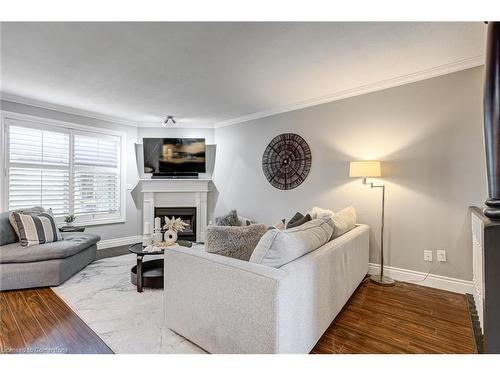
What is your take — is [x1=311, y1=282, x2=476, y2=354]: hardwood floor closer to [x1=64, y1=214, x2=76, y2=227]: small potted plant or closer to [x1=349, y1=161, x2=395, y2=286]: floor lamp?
[x1=349, y1=161, x2=395, y2=286]: floor lamp

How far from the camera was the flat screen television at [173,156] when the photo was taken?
521cm

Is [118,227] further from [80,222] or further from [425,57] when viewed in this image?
[425,57]

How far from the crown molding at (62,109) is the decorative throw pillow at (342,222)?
4478mm

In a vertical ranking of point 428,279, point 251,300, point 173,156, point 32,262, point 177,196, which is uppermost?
point 173,156

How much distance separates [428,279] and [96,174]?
5446 millimetres

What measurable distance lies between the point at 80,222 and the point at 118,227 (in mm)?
674

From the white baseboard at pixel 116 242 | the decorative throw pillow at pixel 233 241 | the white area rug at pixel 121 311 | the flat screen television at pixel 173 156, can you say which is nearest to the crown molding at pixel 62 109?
the flat screen television at pixel 173 156

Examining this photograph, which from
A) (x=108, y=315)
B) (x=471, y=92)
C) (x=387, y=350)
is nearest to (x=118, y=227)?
(x=108, y=315)

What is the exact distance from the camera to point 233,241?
1.86 m

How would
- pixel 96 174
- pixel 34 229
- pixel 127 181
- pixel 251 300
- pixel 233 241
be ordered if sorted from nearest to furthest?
pixel 251 300, pixel 233 241, pixel 34 229, pixel 96 174, pixel 127 181

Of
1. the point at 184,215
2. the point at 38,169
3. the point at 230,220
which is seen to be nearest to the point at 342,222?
the point at 230,220

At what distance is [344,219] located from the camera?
8.89 ft

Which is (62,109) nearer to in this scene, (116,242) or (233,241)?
(116,242)

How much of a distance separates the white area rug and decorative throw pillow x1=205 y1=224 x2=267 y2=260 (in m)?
0.70
